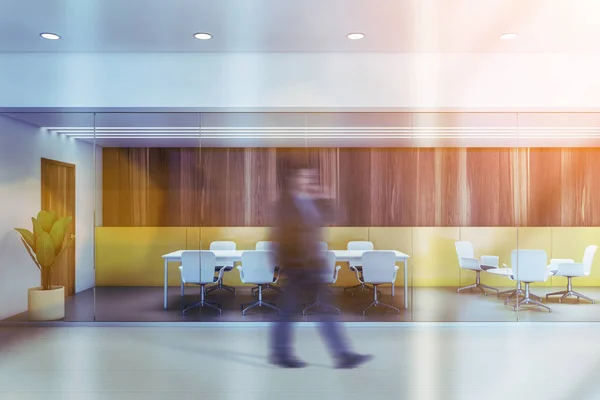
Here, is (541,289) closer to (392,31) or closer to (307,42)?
(392,31)

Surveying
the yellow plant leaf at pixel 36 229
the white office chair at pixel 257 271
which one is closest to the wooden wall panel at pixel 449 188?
the white office chair at pixel 257 271

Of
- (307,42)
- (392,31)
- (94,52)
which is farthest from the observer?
(94,52)

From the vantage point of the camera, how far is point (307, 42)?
4703 mm

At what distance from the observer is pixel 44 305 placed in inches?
208

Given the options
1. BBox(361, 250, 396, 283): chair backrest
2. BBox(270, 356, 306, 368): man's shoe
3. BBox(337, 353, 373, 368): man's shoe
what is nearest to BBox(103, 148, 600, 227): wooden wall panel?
BBox(361, 250, 396, 283): chair backrest

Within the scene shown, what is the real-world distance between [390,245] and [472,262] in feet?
3.59

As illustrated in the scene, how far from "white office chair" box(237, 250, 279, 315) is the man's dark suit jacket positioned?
74.1 inches

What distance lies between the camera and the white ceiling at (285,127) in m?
5.27

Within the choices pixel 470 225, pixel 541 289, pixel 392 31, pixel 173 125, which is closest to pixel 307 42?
pixel 392 31

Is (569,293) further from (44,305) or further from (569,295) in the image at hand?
(44,305)

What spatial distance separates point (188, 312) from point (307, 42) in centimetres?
347

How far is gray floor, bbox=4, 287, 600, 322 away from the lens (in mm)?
5285

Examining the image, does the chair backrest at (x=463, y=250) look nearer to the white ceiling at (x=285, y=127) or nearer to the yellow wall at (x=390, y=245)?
the yellow wall at (x=390, y=245)

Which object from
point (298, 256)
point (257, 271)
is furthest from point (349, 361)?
point (257, 271)
